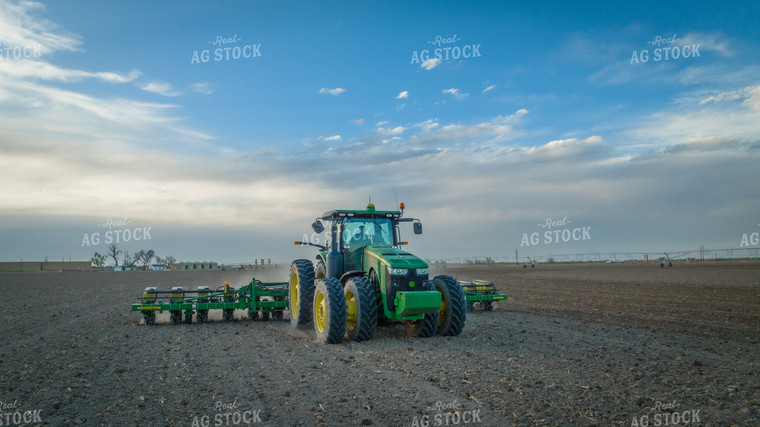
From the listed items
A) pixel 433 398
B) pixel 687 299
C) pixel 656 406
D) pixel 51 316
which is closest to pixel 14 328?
pixel 51 316

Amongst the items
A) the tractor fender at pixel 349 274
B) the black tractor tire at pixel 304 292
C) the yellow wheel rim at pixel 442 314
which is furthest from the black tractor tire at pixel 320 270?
the yellow wheel rim at pixel 442 314

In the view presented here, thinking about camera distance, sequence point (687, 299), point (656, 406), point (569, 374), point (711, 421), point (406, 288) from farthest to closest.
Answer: point (687, 299) < point (406, 288) < point (569, 374) < point (656, 406) < point (711, 421)

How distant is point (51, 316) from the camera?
45.6ft

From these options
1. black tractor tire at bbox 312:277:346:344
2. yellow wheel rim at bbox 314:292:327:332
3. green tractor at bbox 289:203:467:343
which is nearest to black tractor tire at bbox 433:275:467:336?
green tractor at bbox 289:203:467:343

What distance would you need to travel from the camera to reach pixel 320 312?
9812 millimetres

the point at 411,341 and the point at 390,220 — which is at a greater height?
the point at 390,220

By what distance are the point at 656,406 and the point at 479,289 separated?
9.23m

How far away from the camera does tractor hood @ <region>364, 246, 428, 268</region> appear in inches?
358

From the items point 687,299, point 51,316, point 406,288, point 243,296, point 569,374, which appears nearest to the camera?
point 569,374

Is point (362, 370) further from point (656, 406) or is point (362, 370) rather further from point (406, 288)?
point (656, 406)

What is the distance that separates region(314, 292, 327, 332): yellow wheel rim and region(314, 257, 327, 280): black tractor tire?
134cm

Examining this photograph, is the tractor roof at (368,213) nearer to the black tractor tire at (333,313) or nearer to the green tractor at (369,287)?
the green tractor at (369,287)

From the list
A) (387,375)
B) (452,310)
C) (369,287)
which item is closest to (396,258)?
(369,287)

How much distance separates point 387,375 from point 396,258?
9.65 ft
